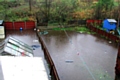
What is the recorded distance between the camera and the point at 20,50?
1327 cm

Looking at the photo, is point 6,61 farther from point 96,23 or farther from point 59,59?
point 96,23

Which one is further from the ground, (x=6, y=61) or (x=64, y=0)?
(x=64, y=0)

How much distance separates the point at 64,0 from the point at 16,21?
29.4 ft

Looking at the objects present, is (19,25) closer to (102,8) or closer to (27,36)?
(27,36)

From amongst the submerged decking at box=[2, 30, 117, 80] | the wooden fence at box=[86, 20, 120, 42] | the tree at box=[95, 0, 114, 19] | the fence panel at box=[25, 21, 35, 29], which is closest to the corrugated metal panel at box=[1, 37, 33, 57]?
the submerged decking at box=[2, 30, 117, 80]

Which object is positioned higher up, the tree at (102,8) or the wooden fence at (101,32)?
the tree at (102,8)

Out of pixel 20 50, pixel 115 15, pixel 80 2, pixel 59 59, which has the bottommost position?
pixel 59 59

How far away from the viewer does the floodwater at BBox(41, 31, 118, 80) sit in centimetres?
1261

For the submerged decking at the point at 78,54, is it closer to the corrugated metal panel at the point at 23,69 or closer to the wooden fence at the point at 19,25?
the wooden fence at the point at 19,25

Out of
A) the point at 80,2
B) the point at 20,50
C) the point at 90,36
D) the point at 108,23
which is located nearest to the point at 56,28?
the point at 90,36

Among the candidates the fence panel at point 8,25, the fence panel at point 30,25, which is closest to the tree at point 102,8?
the fence panel at point 30,25

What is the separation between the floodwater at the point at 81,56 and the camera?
12609 mm

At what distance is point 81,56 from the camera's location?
608 inches

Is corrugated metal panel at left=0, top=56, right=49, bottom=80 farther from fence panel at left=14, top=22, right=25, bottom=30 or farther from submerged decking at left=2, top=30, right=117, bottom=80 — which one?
fence panel at left=14, top=22, right=25, bottom=30
